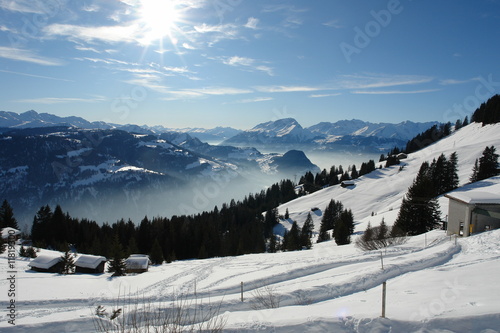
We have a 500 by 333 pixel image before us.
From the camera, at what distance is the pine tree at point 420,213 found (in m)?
35.7

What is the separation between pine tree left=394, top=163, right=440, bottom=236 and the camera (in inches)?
1405

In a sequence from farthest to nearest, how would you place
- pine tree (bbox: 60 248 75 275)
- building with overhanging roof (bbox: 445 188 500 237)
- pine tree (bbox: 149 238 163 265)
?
pine tree (bbox: 149 238 163 265)
pine tree (bbox: 60 248 75 275)
building with overhanging roof (bbox: 445 188 500 237)

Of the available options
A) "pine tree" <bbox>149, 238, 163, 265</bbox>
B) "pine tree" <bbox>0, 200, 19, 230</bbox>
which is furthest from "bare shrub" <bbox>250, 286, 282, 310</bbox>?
"pine tree" <bbox>0, 200, 19, 230</bbox>

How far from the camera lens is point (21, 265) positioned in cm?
3016

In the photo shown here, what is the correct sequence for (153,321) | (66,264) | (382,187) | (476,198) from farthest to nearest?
(382,187), (66,264), (476,198), (153,321)

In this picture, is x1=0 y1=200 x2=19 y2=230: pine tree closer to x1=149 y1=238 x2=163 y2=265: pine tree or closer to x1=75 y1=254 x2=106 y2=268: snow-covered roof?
x1=75 y1=254 x2=106 y2=268: snow-covered roof

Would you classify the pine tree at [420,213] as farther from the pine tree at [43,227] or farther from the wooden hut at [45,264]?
the pine tree at [43,227]

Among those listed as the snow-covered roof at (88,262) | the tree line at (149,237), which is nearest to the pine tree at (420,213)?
the tree line at (149,237)

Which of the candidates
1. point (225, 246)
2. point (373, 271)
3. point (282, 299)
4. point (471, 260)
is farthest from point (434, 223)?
point (225, 246)

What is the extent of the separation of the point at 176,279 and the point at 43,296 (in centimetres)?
989

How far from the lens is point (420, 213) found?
1415 inches

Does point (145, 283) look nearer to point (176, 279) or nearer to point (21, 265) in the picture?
point (176, 279)

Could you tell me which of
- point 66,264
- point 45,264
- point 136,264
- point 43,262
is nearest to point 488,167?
point 136,264

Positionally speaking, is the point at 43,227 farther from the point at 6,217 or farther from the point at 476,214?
the point at 476,214
